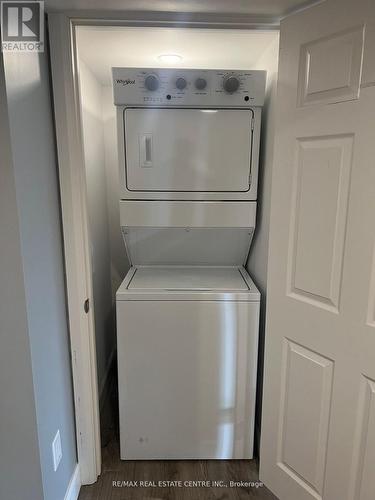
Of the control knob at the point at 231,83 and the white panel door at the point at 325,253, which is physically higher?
the control knob at the point at 231,83

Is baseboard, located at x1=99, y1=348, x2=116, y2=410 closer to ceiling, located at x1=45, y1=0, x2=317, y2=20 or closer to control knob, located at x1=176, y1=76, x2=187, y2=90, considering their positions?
control knob, located at x1=176, y1=76, x2=187, y2=90

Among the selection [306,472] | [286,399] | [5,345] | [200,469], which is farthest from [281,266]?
[200,469]

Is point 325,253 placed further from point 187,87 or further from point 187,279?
point 187,87

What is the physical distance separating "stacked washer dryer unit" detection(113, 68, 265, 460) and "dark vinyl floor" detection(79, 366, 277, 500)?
55 millimetres

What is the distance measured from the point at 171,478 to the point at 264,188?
1.54m

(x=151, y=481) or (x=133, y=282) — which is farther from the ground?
(x=133, y=282)

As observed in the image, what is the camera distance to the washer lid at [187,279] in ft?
5.49

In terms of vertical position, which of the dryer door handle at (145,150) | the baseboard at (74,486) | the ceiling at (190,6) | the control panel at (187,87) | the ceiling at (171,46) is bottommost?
the baseboard at (74,486)

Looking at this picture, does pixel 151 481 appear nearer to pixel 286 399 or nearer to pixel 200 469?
pixel 200 469

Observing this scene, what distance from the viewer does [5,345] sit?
1079mm

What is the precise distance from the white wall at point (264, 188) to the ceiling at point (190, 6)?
0.32 m

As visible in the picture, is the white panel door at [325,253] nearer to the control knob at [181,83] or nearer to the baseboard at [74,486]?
the control knob at [181,83]

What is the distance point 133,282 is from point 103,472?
981mm
